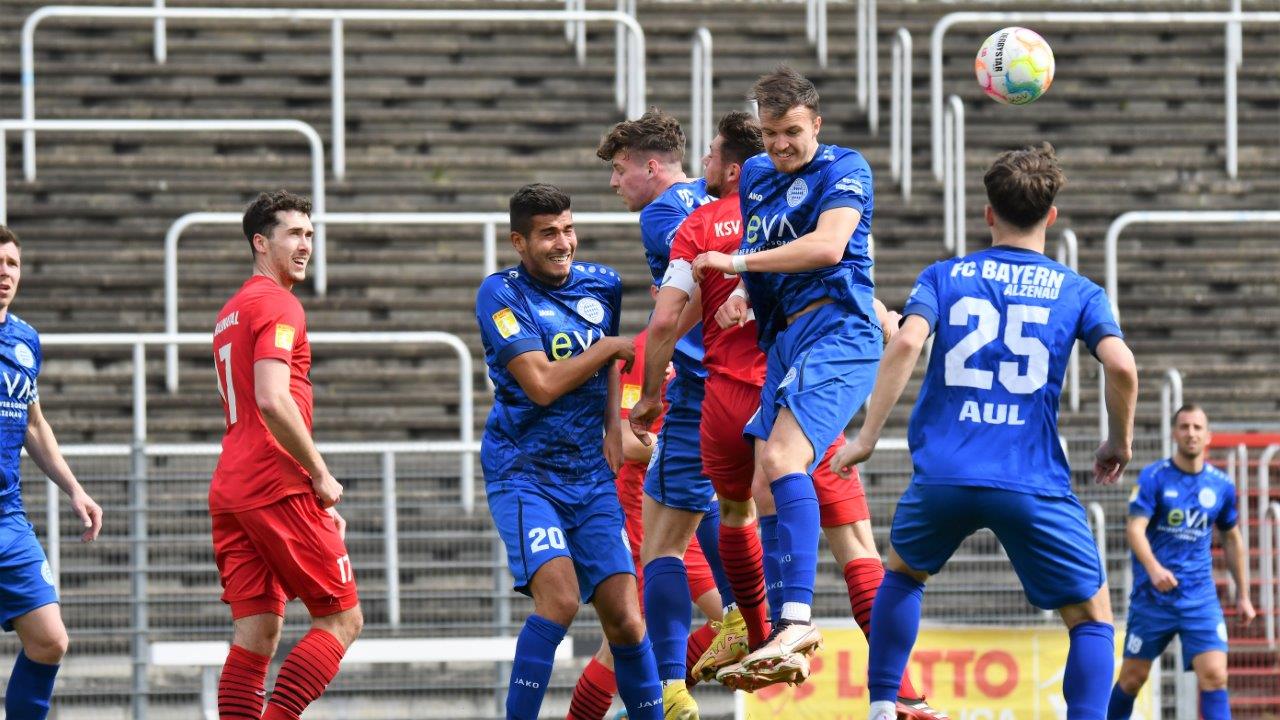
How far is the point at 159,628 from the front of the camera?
12.0 metres

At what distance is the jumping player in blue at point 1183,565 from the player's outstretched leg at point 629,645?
5336mm

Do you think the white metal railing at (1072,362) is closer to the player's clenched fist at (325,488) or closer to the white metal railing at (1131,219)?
the white metal railing at (1131,219)

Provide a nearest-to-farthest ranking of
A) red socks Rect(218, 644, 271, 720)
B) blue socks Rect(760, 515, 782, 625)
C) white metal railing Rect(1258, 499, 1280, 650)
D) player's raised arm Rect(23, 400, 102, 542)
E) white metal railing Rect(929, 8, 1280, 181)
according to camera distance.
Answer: blue socks Rect(760, 515, 782, 625), red socks Rect(218, 644, 271, 720), player's raised arm Rect(23, 400, 102, 542), white metal railing Rect(1258, 499, 1280, 650), white metal railing Rect(929, 8, 1280, 181)

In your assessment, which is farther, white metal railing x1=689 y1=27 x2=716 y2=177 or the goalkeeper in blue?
white metal railing x1=689 y1=27 x2=716 y2=177

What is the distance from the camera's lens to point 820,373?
6.92 metres

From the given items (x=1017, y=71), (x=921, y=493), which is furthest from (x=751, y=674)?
(x=1017, y=71)

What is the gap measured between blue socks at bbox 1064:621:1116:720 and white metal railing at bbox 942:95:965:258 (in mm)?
7194

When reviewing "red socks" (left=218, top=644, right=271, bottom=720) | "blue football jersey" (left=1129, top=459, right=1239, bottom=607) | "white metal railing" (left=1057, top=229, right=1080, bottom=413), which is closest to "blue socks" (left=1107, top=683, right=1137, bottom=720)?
"blue football jersey" (left=1129, top=459, right=1239, bottom=607)

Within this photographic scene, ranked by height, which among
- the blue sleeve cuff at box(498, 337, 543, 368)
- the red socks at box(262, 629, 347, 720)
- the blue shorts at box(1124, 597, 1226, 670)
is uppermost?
the blue sleeve cuff at box(498, 337, 543, 368)

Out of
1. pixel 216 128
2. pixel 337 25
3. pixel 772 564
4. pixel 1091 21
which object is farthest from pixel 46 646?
pixel 1091 21

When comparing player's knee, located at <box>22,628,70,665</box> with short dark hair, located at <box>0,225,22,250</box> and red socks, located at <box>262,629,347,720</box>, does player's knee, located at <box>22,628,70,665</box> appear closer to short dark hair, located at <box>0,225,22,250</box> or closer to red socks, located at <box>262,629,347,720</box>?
red socks, located at <box>262,629,347,720</box>

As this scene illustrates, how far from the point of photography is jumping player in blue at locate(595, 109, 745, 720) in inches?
311

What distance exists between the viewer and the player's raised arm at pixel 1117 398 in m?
6.51

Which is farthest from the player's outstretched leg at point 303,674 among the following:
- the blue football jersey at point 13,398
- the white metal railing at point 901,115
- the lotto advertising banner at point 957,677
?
the white metal railing at point 901,115
